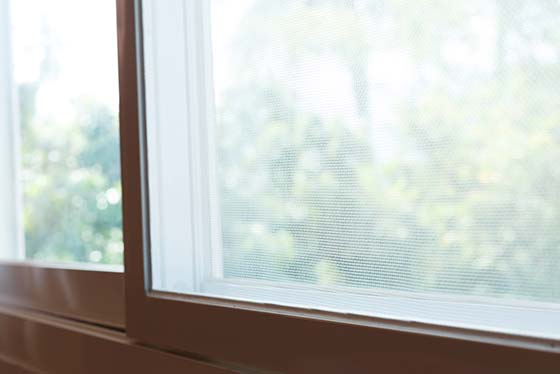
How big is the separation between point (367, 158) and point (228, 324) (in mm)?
190

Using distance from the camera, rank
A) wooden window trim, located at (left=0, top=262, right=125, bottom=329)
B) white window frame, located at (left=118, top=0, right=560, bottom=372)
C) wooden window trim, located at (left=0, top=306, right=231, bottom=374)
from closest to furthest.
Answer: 1. white window frame, located at (left=118, top=0, right=560, bottom=372)
2. wooden window trim, located at (left=0, top=306, right=231, bottom=374)
3. wooden window trim, located at (left=0, top=262, right=125, bottom=329)

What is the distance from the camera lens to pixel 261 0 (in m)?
0.55

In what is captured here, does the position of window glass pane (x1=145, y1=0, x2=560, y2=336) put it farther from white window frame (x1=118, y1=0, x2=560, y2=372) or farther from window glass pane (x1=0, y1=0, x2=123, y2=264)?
window glass pane (x1=0, y1=0, x2=123, y2=264)

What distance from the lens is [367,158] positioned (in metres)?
0.45

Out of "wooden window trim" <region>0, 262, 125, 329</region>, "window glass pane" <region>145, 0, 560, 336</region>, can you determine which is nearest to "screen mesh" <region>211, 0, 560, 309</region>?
"window glass pane" <region>145, 0, 560, 336</region>

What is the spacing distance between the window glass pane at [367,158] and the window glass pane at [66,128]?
0.21 m

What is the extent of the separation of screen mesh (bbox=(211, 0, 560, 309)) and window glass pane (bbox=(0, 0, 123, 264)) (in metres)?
0.27

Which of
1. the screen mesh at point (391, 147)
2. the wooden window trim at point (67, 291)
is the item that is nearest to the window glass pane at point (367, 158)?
the screen mesh at point (391, 147)

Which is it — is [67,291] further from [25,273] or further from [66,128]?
[66,128]

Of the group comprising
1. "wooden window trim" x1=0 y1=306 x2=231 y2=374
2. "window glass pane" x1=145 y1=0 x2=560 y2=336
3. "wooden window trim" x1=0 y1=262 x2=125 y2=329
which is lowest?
"wooden window trim" x1=0 y1=306 x2=231 y2=374

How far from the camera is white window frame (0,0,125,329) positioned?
2.36 feet

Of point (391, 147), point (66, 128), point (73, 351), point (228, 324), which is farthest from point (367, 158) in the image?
point (66, 128)

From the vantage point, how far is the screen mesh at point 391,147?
367 millimetres

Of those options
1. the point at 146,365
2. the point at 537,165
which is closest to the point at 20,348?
the point at 146,365
